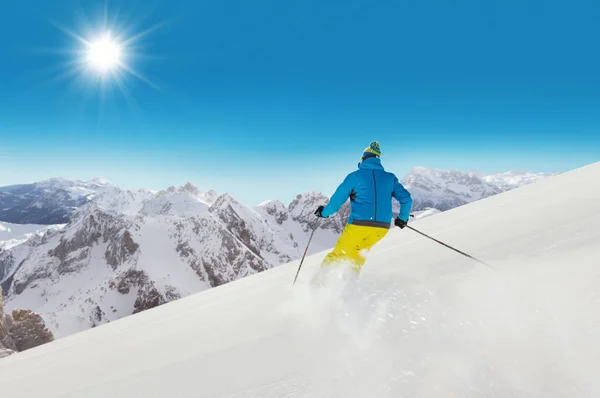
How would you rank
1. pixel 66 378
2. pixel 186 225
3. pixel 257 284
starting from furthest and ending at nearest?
pixel 186 225, pixel 257 284, pixel 66 378

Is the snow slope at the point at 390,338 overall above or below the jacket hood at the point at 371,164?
below

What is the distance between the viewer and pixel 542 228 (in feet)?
17.8

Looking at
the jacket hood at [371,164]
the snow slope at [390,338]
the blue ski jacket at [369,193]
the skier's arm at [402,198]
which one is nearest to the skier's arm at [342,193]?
the blue ski jacket at [369,193]

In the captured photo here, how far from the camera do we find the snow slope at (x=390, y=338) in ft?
7.68

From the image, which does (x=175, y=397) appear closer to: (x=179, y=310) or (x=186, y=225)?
(x=179, y=310)

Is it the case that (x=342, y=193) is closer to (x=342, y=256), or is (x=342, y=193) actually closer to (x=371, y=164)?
(x=371, y=164)

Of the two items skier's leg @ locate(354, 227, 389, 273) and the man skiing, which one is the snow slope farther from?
the man skiing

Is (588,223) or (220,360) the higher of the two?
(588,223)

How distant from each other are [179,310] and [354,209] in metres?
3.33

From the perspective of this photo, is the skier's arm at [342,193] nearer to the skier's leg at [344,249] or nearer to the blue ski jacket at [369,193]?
the blue ski jacket at [369,193]

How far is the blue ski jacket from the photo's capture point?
481 centimetres

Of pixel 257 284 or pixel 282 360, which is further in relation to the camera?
pixel 257 284

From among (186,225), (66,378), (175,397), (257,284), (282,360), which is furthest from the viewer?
(186,225)

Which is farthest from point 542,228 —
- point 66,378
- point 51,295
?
point 51,295
